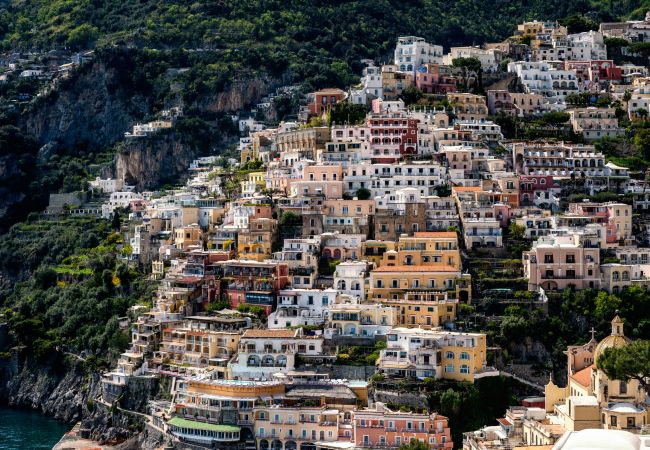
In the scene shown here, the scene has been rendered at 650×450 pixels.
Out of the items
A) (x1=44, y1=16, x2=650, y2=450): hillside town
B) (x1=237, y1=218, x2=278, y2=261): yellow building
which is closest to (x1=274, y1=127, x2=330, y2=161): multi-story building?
(x1=44, y1=16, x2=650, y2=450): hillside town

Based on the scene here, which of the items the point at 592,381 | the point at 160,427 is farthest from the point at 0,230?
the point at 592,381

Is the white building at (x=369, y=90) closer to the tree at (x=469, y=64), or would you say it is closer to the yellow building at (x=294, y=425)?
the tree at (x=469, y=64)

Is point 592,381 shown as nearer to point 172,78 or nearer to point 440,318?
point 440,318

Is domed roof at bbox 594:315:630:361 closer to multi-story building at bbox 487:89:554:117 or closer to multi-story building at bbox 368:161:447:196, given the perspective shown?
multi-story building at bbox 368:161:447:196

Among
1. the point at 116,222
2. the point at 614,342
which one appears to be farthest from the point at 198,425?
the point at 116,222

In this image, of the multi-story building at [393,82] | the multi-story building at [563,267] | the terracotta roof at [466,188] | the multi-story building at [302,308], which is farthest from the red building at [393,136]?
the multi-story building at [563,267]

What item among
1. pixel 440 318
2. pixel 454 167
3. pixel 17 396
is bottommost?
pixel 17 396
